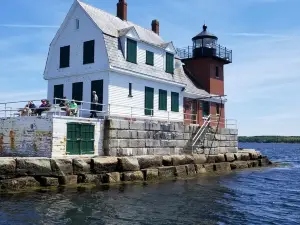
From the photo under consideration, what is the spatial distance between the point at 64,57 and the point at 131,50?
181 inches

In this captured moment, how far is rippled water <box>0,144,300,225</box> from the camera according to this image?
479 inches

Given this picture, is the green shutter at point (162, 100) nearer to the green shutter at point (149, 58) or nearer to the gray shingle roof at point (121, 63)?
the gray shingle roof at point (121, 63)

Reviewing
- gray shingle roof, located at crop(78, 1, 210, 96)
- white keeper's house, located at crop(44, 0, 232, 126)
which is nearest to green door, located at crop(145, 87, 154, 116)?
white keeper's house, located at crop(44, 0, 232, 126)

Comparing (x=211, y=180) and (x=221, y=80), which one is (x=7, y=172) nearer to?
(x=211, y=180)

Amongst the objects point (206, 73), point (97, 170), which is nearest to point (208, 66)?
point (206, 73)

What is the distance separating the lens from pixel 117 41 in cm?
2370

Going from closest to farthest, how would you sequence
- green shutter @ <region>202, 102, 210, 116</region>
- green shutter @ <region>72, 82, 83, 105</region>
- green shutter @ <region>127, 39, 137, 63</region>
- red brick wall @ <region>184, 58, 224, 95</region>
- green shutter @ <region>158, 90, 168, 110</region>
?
green shutter @ <region>72, 82, 83, 105</region>
green shutter @ <region>127, 39, 137, 63</region>
green shutter @ <region>158, 90, 168, 110</region>
green shutter @ <region>202, 102, 210, 116</region>
red brick wall @ <region>184, 58, 224, 95</region>

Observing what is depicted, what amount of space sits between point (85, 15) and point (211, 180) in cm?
1315

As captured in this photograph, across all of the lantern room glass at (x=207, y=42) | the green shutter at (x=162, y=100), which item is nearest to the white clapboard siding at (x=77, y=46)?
the green shutter at (x=162, y=100)

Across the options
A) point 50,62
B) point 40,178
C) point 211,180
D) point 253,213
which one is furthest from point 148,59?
point 253,213

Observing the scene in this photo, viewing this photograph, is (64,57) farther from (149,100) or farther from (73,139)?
(73,139)

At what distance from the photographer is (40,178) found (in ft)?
53.9

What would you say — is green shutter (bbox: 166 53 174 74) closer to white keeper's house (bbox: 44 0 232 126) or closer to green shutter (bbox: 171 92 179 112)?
white keeper's house (bbox: 44 0 232 126)

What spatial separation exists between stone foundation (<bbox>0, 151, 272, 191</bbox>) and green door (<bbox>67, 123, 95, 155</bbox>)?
1199 millimetres
